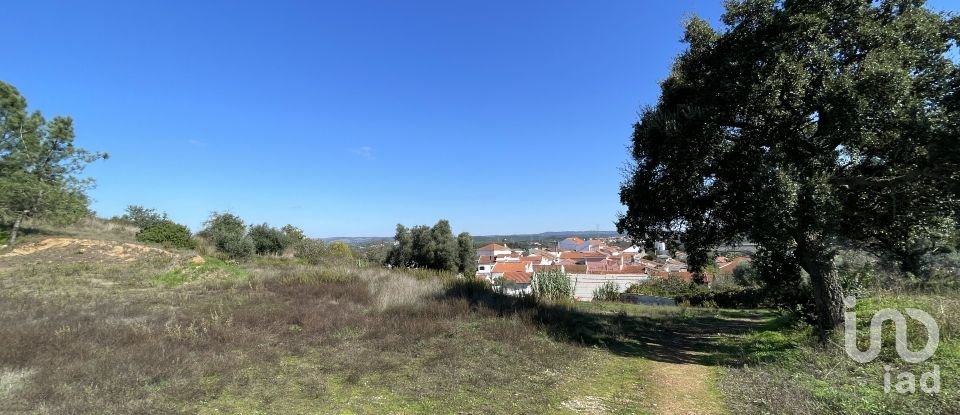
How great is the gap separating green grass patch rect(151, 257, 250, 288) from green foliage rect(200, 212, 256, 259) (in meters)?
8.71

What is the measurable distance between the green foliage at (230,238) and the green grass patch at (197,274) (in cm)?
871

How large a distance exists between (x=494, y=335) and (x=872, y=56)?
8.21 metres

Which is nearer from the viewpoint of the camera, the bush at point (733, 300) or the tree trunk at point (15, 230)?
the tree trunk at point (15, 230)

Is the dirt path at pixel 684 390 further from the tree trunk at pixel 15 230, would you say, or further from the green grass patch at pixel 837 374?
the tree trunk at pixel 15 230

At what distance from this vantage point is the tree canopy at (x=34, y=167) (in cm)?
1720

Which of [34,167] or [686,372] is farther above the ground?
[34,167]

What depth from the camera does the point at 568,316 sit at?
11797 mm

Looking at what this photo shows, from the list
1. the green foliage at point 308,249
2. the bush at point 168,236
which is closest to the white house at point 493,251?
the green foliage at point 308,249

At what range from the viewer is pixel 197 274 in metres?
15.4

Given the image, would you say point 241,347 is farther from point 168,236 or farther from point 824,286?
point 168,236

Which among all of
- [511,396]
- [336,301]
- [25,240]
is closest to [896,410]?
[511,396]

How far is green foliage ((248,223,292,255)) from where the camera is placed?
31.2 m

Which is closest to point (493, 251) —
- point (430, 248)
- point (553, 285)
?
point (430, 248)

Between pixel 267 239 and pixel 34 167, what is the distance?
48.1ft
